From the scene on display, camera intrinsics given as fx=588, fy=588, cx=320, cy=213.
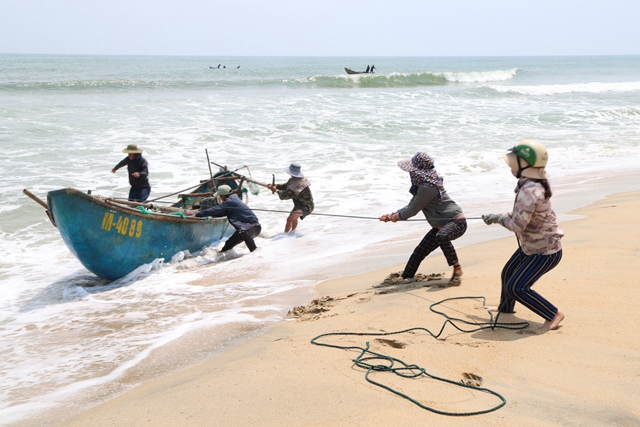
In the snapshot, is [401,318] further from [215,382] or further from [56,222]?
[56,222]

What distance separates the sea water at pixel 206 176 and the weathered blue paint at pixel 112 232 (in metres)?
0.23

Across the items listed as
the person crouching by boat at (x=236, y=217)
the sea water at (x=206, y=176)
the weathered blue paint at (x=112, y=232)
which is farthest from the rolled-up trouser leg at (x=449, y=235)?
the weathered blue paint at (x=112, y=232)

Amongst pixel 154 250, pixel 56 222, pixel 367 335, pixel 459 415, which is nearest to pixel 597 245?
pixel 367 335

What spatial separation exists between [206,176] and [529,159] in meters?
10.4

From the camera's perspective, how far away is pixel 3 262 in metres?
8.23

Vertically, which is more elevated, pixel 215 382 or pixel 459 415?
pixel 459 415

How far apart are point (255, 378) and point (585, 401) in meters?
1.99

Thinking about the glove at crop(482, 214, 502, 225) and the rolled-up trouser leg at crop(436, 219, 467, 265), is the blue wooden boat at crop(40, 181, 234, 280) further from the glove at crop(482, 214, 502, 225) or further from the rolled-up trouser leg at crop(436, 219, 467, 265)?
the glove at crop(482, 214, 502, 225)

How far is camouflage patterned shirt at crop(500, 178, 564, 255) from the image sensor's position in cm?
399

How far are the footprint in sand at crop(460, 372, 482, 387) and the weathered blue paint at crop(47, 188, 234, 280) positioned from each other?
4979 millimetres

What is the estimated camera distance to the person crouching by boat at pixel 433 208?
5543 mm

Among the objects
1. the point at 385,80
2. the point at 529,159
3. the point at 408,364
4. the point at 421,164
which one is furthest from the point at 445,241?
the point at 385,80

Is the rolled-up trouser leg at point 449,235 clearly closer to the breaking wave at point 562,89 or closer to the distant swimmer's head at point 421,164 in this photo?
the distant swimmer's head at point 421,164

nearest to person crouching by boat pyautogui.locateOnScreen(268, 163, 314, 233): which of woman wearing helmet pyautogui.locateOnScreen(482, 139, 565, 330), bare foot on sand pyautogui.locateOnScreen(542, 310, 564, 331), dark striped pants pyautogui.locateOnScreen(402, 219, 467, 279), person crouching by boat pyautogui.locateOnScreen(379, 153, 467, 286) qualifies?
dark striped pants pyautogui.locateOnScreen(402, 219, 467, 279)
